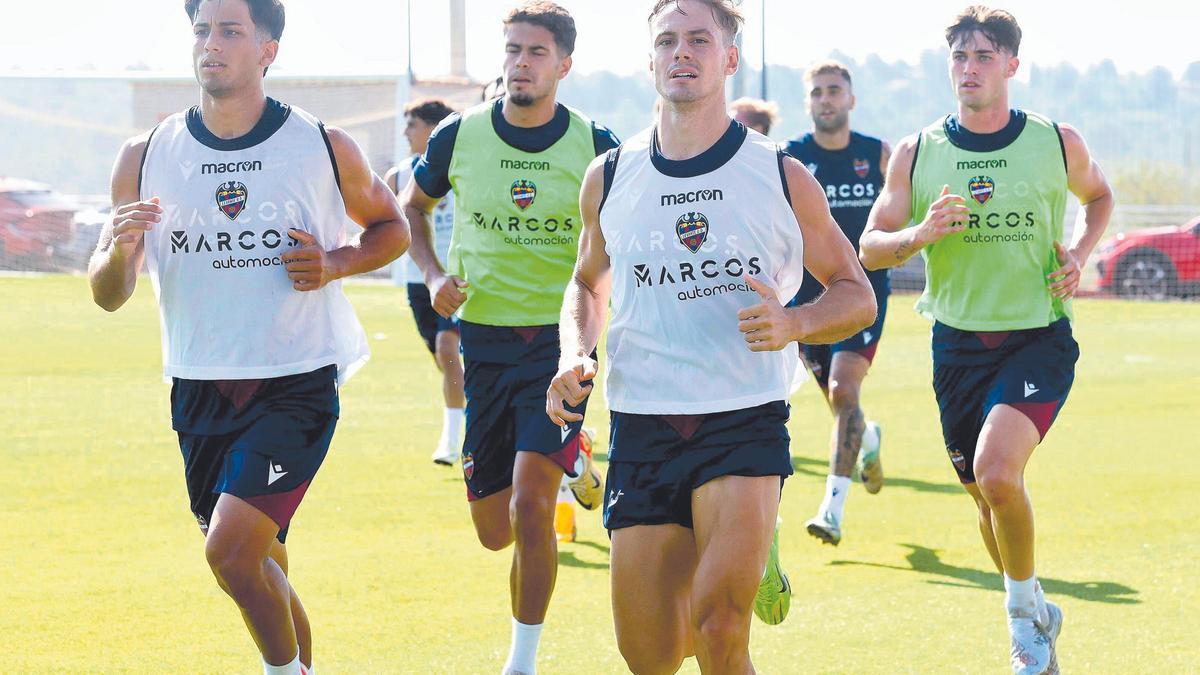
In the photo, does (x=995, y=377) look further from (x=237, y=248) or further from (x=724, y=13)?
(x=237, y=248)

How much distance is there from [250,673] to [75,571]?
2138 millimetres

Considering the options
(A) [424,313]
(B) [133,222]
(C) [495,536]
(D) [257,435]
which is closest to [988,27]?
(C) [495,536]

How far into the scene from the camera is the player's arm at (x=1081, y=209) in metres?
6.34

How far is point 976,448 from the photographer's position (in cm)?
633

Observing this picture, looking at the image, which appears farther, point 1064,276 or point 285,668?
point 1064,276

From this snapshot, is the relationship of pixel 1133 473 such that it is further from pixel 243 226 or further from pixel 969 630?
pixel 243 226

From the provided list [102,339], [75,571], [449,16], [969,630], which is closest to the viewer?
[969,630]

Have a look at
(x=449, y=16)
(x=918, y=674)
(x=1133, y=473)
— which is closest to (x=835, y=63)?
(x=1133, y=473)

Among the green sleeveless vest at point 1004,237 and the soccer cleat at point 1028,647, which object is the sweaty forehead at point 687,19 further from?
the soccer cleat at point 1028,647

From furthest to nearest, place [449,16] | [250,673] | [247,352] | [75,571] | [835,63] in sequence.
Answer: [449,16] < [835,63] < [75,571] < [250,673] < [247,352]

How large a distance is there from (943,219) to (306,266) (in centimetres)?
242

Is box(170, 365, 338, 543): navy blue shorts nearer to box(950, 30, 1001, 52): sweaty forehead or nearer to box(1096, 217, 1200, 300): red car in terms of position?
box(950, 30, 1001, 52): sweaty forehead

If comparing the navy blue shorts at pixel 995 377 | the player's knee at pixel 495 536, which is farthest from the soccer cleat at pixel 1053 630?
the player's knee at pixel 495 536

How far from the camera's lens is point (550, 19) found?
6.71m
